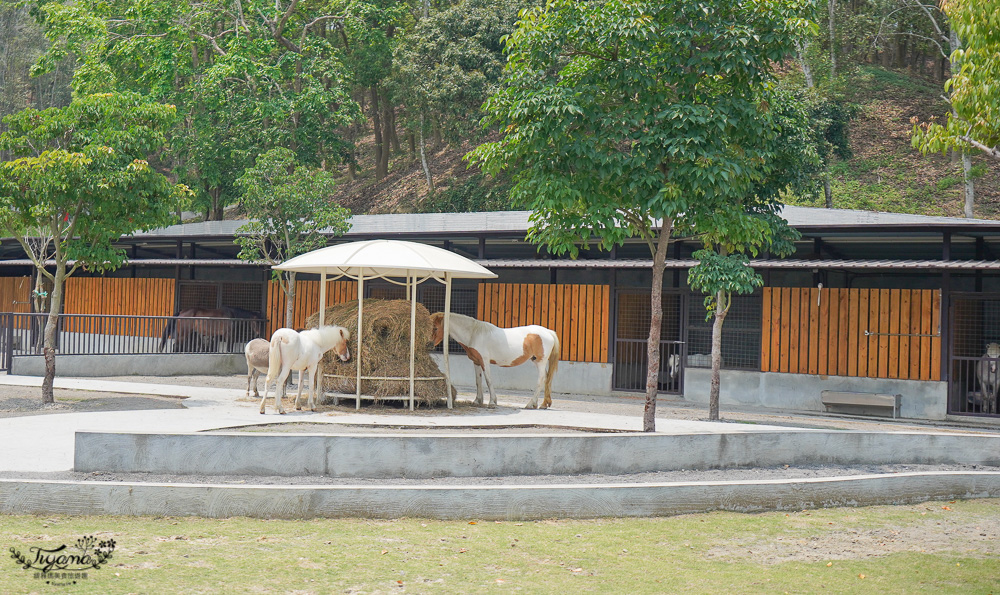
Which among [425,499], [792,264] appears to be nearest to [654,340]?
[425,499]

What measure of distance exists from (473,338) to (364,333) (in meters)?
1.65

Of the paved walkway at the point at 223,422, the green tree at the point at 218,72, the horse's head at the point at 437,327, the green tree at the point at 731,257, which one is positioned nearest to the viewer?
the paved walkway at the point at 223,422

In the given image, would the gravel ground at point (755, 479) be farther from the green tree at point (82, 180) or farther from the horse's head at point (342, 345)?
the green tree at point (82, 180)

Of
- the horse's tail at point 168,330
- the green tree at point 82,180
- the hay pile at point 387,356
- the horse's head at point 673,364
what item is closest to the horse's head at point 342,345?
the hay pile at point 387,356

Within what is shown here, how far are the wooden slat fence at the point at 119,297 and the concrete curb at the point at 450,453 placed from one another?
14.5 meters

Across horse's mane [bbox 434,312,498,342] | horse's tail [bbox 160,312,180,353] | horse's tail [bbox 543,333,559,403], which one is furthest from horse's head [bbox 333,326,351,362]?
horse's tail [bbox 160,312,180,353]

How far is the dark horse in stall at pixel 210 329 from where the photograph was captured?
19.9 metres

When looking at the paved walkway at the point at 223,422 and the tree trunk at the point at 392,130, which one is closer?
the paved walkway at the point at 223,422

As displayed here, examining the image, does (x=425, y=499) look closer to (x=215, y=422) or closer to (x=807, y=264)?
(x=215, y=422)

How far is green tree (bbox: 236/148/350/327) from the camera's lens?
1875 centimetres

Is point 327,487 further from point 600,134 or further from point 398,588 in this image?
point 600,134

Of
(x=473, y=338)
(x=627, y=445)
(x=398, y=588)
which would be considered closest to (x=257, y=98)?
(x=473, y=338)

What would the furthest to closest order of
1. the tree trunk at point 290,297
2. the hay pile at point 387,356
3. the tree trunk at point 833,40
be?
the tree trunk at point 833,40
the tree trunk at point 290,297
the hay pile at point 387,356

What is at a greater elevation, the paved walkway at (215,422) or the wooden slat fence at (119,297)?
the wooden slat fence at (119,297)
